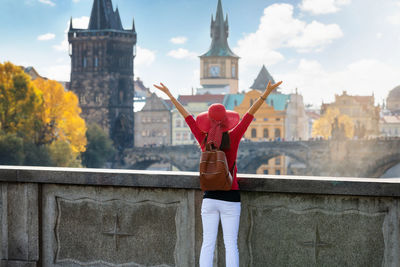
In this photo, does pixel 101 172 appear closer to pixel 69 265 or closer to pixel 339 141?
pixel 69 265

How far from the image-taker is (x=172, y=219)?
14.8 ft

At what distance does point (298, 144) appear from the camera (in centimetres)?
5347

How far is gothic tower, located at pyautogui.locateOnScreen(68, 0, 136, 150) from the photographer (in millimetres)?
61688

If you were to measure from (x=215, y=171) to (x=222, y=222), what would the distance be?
343 millimetres

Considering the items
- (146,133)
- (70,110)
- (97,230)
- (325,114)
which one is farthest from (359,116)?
(97,230)

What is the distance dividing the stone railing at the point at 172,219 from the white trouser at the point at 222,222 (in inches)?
17.7

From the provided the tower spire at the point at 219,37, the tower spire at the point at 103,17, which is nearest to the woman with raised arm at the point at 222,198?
the tower spire at the point at 103,17

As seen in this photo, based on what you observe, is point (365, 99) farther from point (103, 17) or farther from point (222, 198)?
point (222, 198)

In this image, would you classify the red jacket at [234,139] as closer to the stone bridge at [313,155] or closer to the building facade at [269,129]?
the stone bridge at [313,155]

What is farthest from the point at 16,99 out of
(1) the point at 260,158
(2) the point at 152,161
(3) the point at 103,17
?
(3) the point at 103,17

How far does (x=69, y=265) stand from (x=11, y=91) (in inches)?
1192

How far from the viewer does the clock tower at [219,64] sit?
9488cm

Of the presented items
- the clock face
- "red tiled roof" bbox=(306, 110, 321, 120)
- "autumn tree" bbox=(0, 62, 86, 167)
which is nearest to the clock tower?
the clock face

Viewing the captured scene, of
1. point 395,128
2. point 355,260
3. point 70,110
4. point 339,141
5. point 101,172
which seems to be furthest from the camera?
point 395,128
